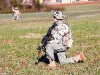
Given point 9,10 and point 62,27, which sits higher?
point 62,27

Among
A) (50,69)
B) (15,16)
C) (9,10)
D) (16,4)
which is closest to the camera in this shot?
(50,69)

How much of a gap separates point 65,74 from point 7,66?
1.99 m

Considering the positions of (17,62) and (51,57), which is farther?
(17,62)

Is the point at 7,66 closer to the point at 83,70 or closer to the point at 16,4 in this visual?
the point at 83,70

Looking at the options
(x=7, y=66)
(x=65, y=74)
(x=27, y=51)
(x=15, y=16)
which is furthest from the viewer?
(x=15, y=16)

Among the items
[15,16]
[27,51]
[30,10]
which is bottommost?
[30,10]

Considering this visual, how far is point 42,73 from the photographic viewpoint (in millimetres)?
8094

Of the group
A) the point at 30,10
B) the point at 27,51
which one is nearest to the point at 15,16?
the point at 27,51

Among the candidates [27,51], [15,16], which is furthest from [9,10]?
[27,51]

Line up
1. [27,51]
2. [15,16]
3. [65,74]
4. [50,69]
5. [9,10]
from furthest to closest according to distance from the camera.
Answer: [9,10]
[15,16]
[27,51]
[50,69]
[65,74]

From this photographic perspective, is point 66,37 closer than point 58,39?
No

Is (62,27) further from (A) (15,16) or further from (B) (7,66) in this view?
(A) (15,16)

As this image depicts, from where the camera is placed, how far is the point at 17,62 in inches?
384

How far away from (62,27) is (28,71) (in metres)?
1.42
